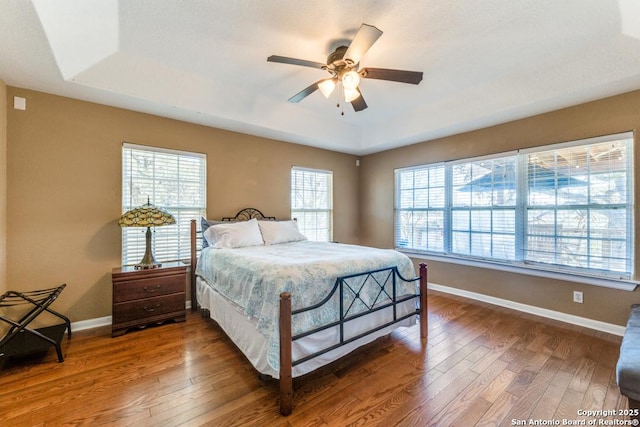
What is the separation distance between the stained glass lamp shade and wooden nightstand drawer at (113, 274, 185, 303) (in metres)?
0.19

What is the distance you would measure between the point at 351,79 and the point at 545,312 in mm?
3466

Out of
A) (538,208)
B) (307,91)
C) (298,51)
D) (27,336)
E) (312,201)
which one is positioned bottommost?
(27,336)

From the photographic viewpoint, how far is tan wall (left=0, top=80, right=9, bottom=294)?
8.04 feet

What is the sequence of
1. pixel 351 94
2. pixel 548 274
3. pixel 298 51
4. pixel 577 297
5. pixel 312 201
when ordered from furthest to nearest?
pixel 312 201, pixel 548 274, pixel 577 297, pixel 298 51, pixel 351 94

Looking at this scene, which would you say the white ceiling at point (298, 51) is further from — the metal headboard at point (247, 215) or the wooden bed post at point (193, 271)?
the wooden bed post at point (193, 271)

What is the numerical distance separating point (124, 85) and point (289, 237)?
246 cm

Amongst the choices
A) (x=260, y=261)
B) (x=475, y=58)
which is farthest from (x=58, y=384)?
(x=475, y=58)

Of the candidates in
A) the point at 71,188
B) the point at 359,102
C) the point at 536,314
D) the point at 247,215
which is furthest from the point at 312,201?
the point at 536,314

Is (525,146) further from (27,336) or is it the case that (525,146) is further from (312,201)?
(27,336)

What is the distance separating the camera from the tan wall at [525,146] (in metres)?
2.75

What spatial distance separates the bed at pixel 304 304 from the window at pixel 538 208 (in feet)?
5.58

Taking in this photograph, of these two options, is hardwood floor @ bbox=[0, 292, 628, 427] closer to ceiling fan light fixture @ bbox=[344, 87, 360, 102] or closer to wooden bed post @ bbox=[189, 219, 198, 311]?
wooden bed post @ bbox=[189, 219, 198, 311]

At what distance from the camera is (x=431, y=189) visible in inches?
173

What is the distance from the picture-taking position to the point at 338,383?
6.43ft
